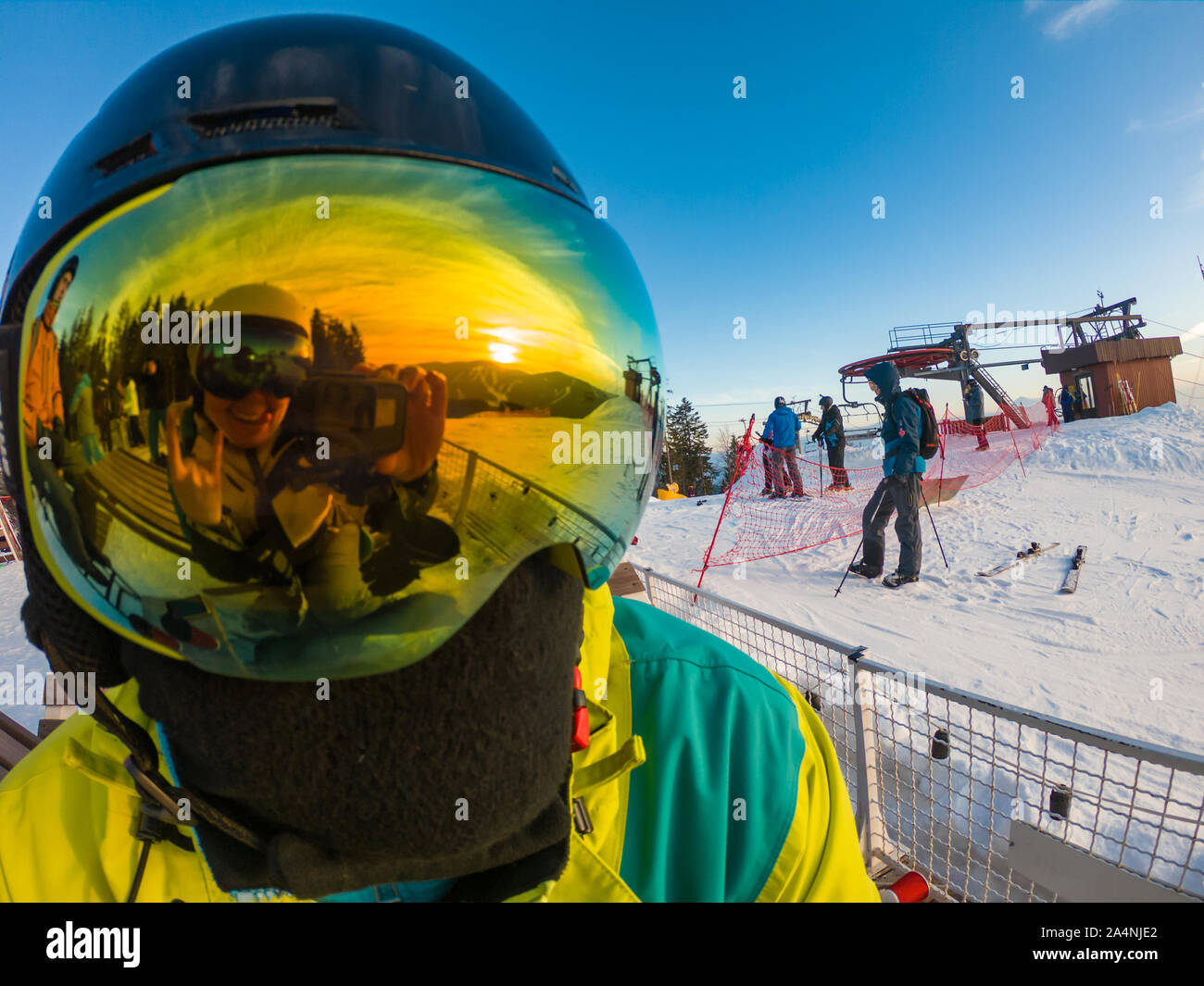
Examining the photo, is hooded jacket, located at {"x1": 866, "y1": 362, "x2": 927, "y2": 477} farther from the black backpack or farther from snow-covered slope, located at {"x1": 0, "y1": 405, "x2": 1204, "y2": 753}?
snow-covered slope, located at {"x1": 0, "y1": 405, "x2": 1204, "y2": 753}

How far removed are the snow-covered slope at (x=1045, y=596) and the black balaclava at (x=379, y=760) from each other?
12.6ft

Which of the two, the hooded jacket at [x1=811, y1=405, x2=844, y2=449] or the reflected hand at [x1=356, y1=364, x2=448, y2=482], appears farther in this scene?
the hooded jacket at [x1=811, y1=405, x2=844, y2=449]

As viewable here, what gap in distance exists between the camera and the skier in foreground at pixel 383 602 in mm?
719

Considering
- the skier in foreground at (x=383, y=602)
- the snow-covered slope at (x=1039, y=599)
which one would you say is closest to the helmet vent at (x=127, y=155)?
the skier in foreground at (x=383, y=602)

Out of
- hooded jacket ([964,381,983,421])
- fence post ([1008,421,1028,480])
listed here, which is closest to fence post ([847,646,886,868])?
fence post ([1008,421,1028,480])

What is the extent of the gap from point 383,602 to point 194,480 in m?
0.28

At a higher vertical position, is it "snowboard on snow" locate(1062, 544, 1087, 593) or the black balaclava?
the black balaclava

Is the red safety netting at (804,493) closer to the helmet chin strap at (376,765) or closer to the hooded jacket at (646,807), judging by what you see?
the hooded jacket at (646,807)

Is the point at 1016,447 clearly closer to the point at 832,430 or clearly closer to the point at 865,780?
the point at 832,430

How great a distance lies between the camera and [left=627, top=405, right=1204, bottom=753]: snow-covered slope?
11.7 ft

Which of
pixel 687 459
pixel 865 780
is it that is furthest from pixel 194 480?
pixel 687 459

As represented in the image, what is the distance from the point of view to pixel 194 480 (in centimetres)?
68

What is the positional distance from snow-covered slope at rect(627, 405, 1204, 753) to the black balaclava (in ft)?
12.6
